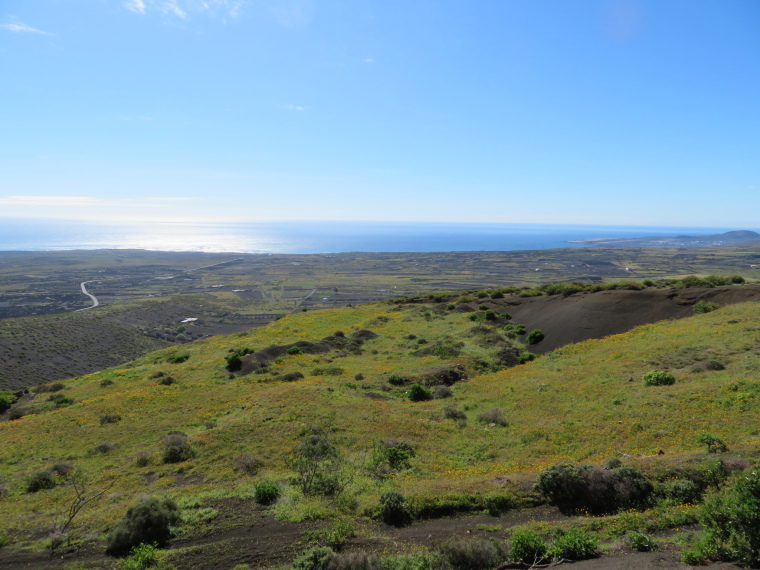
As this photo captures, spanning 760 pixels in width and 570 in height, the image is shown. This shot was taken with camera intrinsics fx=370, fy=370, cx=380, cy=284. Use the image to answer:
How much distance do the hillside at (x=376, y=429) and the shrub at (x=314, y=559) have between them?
0.77 metres

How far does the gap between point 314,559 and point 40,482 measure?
1259 cm

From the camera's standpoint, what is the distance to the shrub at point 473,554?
8227 millimetres

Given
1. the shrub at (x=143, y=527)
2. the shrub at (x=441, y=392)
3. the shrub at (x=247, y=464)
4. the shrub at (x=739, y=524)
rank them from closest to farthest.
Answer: the shrub at (x=739, y=524)
the shrub at (x=143, y=527)
the shrub at (x=247, y=464)
the shrub at (x=441, y=392)

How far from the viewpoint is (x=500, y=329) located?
133ft

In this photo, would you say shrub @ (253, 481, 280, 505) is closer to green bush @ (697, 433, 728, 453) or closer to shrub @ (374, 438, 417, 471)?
shrub @ (374, 438, 417, 471)


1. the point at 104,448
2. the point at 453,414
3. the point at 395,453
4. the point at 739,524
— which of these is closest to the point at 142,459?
the point at 104,448

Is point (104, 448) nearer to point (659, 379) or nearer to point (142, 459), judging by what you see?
point (142, 459)

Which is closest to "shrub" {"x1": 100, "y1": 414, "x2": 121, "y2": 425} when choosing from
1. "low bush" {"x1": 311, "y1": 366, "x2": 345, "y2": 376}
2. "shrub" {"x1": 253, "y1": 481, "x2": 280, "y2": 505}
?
"low bush" {"x1": 311, "y1": 366, "x2": 345, "y2": 376}

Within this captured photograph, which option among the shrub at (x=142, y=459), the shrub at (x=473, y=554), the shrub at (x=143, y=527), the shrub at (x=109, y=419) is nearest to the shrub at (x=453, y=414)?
the shrub at (x=473, y=554)

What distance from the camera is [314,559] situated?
8648 mm

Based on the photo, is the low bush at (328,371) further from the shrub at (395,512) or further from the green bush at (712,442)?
the green bush at (712,442)

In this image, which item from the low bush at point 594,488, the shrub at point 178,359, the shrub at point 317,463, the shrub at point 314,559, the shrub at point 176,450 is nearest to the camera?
the shrub at point 314,559

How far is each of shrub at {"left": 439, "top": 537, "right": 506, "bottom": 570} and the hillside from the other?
111 centimetres

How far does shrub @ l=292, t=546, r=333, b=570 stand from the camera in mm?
8414
